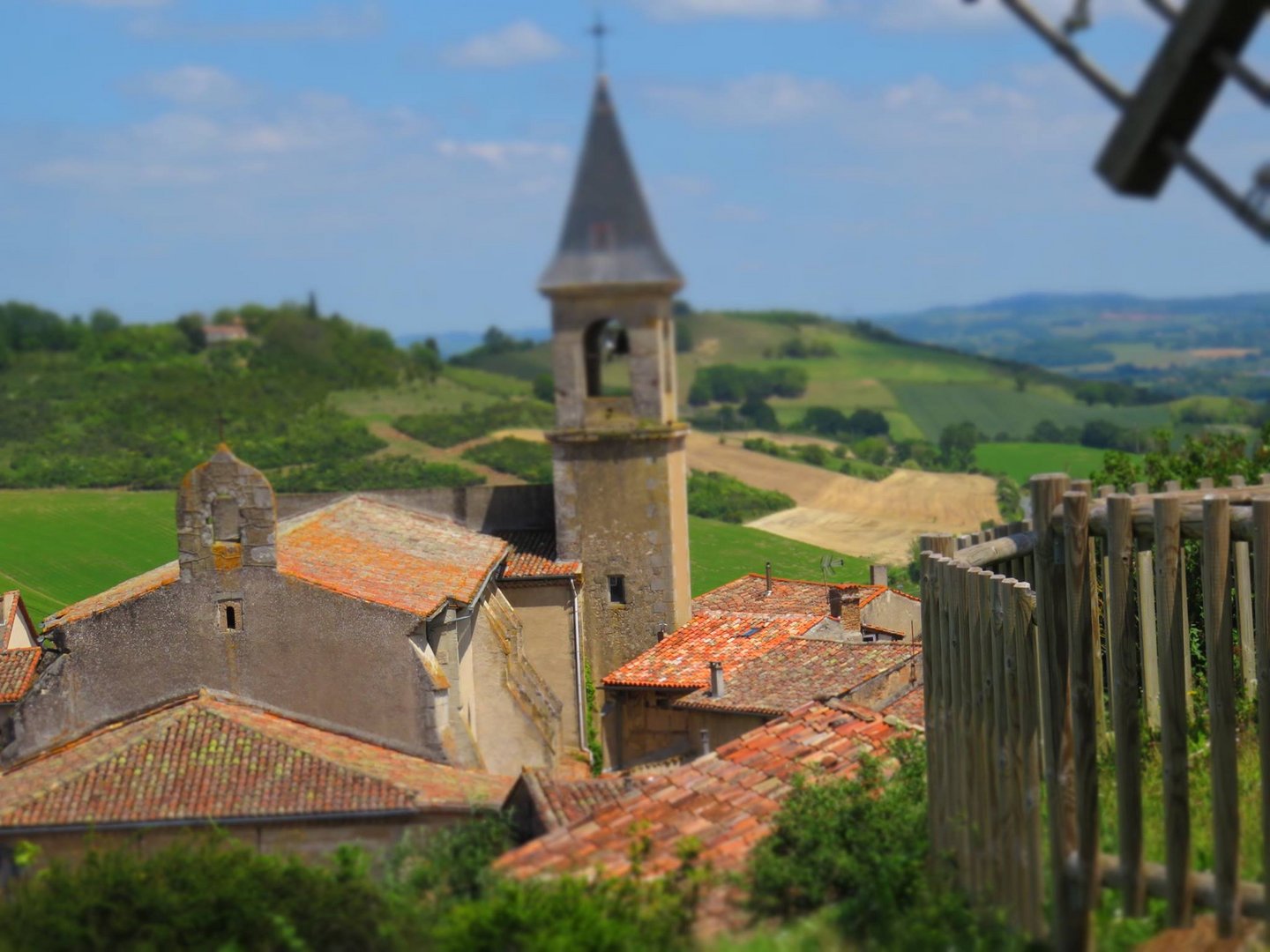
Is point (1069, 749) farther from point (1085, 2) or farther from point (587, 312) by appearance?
point (587, 312)

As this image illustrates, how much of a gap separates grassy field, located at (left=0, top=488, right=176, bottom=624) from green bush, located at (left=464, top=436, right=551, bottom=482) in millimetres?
11405

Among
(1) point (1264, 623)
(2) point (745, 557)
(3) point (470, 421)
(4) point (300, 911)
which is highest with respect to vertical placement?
(1) point (1264, 623)

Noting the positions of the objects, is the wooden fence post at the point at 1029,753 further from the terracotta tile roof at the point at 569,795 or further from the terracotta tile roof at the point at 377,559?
the terracotta tile roof at the point at 377,559

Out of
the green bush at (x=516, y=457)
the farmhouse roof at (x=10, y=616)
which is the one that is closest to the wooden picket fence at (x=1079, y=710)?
the farmhouse roof at (x=10, y=616)

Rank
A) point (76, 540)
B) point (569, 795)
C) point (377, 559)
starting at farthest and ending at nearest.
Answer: point (76, 540)
point (377, 559)
point (569, 795)

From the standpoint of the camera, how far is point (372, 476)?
55.7 metres

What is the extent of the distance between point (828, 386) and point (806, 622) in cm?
8261

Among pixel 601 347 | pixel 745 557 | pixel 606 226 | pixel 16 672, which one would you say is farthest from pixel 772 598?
pixel 16 672

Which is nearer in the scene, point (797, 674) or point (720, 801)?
point (720, 801)

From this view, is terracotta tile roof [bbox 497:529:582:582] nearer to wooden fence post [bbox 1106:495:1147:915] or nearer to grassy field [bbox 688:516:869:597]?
grassy field [bbox 688:516:869:597]

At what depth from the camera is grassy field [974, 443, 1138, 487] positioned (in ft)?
231

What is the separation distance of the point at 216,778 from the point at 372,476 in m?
39.2

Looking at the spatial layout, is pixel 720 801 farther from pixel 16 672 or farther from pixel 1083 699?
pixel 16 672

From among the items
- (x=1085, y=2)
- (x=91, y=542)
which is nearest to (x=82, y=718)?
(x=1085, y=2)
